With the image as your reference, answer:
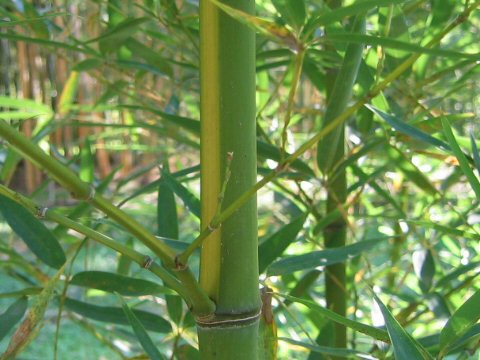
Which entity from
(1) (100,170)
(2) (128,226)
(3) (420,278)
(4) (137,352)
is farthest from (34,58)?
(2) (128,226)

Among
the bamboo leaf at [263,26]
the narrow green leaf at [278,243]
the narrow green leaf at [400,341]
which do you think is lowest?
the narrow green leaf at [400,341]

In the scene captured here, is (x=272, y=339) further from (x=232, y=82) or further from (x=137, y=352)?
(x=137, y=352)

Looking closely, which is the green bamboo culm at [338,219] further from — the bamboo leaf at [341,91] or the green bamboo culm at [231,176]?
the green bamboo culm at [231,176]

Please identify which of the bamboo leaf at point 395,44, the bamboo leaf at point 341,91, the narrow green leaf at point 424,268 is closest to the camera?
the bamboo leaf at point 395,44

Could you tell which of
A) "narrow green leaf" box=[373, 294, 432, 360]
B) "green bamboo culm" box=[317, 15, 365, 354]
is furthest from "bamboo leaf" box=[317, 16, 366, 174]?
"narrow green leaf" box=[373, 294, 432, 360]

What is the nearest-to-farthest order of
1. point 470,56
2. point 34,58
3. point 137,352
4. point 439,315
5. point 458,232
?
point 470,56
point 458,232
point 439,315
point 137,352
point 34,58

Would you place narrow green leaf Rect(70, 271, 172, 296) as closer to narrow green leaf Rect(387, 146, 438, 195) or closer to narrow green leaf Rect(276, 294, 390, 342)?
narrow green leaf Rect(276, 294, 390, 342)

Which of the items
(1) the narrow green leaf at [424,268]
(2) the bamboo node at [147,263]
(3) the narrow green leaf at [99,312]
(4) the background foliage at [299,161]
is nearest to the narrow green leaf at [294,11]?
(4) the background foliage at [299,161]
